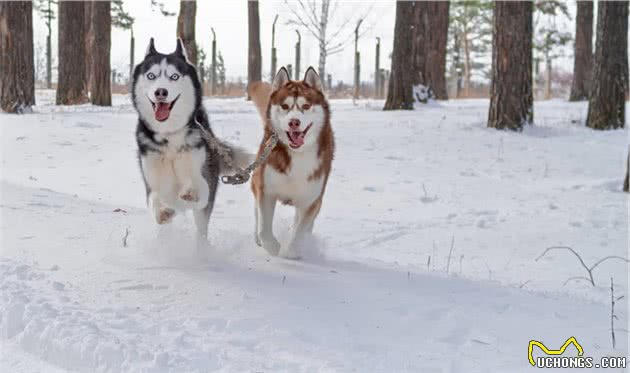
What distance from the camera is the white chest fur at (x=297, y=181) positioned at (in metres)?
4.09

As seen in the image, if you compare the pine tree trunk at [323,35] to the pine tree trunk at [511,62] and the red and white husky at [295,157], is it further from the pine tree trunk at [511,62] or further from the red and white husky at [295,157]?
the red and white husky at [295,157]

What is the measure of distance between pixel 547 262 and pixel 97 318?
3361 millimetres

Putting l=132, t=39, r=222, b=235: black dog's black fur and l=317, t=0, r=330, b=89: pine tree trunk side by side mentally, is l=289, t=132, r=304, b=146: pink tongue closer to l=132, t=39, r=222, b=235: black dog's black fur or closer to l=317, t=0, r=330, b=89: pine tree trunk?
l=132, t=39, r=222, b=235: black dog's black fur

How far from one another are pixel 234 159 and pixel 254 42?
632 inches

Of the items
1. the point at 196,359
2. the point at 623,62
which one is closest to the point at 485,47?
the point at 623,62

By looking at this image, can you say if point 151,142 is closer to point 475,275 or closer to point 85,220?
point 85,220

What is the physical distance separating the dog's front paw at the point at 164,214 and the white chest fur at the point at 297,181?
609 millimetres

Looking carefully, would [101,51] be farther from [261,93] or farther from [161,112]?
[161,112]

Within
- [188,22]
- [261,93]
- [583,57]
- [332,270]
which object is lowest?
[332,270]

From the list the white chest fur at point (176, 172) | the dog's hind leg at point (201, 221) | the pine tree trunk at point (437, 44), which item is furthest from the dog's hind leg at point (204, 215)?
the pine tree trunk at point (437, 44)

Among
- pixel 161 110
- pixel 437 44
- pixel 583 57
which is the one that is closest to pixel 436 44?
pixel 437 44

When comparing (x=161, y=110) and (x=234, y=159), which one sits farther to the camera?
(x=234, y=159)

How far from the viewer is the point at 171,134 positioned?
12.5 feet

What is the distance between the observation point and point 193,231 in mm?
4758
